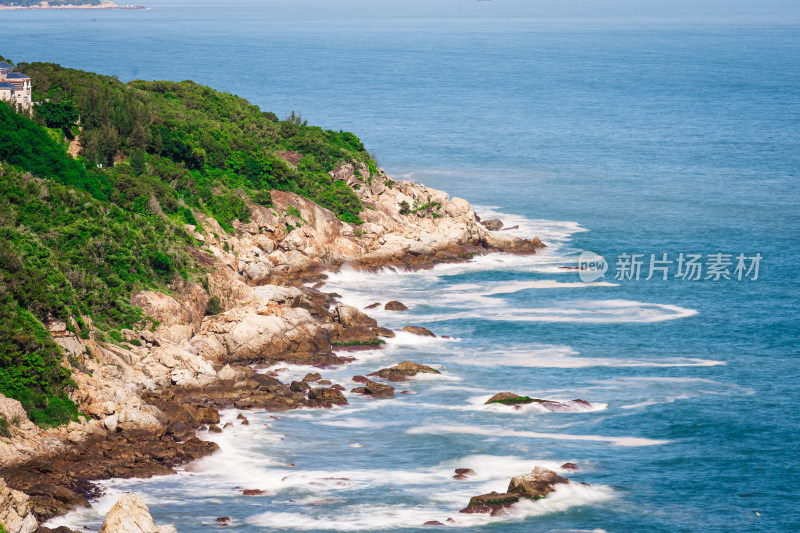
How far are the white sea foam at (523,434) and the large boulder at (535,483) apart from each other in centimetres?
645

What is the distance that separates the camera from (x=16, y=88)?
279ft

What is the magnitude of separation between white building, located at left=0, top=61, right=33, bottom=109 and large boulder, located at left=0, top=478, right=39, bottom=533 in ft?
169

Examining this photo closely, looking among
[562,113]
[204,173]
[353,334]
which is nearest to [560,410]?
[353,334]

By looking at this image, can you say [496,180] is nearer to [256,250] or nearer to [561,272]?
[561,272]

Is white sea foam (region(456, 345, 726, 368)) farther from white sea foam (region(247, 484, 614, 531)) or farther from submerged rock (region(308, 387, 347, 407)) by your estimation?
white sea foam (region(247, 484, 614, 531))

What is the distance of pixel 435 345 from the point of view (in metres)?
71.9

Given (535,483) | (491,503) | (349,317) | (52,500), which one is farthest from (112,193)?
(535,483)

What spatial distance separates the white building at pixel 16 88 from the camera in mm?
83062

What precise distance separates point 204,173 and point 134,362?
34.5 meters

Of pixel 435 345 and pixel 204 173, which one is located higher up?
pixel 204 173

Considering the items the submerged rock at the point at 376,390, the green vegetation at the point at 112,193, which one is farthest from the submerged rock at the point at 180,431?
the submerged rock at the point at 376,390

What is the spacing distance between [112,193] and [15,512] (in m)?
41.5

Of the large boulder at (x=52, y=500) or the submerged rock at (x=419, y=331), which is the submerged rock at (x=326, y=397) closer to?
the submerged rock at (x=419, y=331)

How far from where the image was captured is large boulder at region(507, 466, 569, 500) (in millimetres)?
48125
